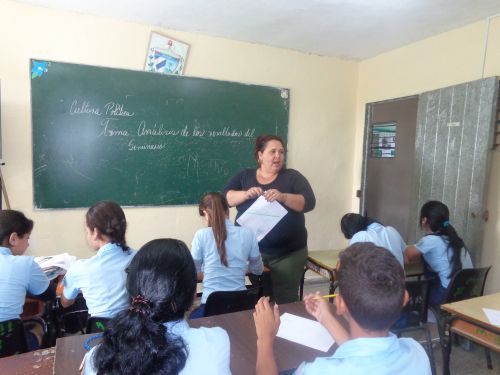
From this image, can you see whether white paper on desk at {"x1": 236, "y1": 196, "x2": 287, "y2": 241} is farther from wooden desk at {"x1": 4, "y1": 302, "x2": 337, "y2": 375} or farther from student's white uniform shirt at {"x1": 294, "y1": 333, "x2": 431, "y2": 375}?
student's white uniform shirt at {"x1": 294, "y1": 333, "x2": 431, "y2": 375}

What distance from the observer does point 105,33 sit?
3037mm

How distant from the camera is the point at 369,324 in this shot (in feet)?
3.13

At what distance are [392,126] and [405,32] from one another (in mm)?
1040

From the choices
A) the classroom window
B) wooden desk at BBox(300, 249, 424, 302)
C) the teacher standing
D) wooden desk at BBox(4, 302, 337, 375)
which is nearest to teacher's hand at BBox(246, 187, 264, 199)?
the teacher standing

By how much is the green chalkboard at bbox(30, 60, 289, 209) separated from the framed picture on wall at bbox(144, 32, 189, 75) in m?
0.08

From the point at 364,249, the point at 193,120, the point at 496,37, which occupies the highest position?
the point at 496,37

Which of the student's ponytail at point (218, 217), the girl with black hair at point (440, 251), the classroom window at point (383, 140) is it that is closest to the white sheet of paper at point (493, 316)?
the girl with black hair at point (440, 251)

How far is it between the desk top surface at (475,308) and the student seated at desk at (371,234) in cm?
43

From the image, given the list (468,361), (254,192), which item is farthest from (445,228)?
(254,192)

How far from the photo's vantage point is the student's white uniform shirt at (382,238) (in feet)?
7.29

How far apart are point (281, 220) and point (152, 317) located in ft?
4.91

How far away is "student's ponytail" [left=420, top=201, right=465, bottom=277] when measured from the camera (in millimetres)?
2424

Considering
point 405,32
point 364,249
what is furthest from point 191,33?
Result: point 364,249

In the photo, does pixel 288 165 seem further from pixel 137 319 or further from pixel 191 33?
pixel 137 319
